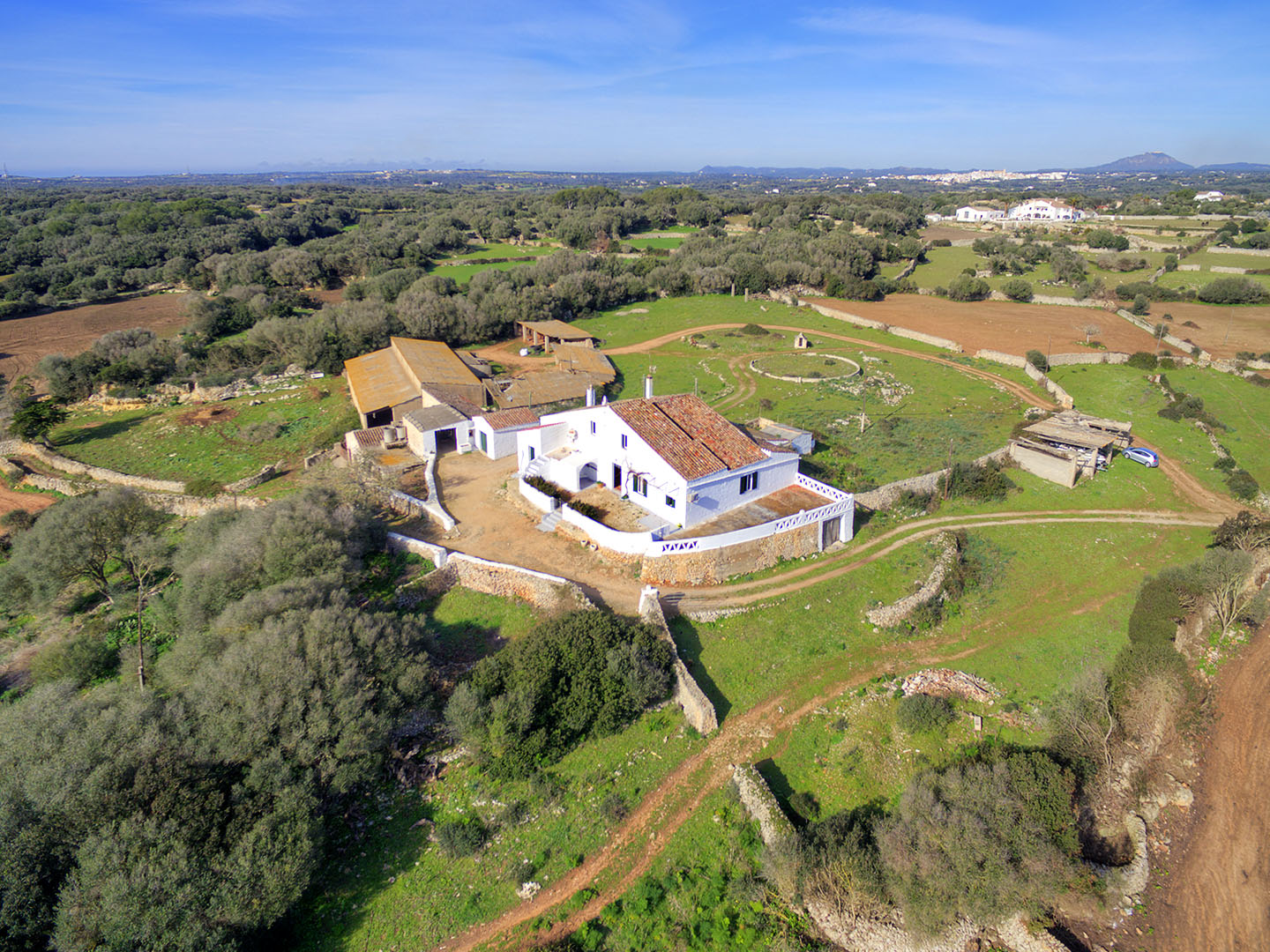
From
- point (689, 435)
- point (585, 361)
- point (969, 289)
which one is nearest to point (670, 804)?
point (689, 435)

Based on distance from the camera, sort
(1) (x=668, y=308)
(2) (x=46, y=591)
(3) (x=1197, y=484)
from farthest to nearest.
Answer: (1) (x=668, y=308) → (3) (x=1197, y=484) → (2) (x=46, y=591)

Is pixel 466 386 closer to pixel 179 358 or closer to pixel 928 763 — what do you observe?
pixel 179 358

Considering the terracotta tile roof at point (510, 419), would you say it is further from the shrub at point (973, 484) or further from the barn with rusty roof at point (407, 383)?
the shrub at point (973, 484)

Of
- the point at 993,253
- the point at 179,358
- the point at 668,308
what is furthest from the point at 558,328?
the point at 993,253

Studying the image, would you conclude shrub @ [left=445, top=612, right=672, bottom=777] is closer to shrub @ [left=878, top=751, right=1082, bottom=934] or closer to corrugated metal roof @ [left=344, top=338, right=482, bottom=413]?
shrub @ [left=878, top=751, right=1082, bottom=934]

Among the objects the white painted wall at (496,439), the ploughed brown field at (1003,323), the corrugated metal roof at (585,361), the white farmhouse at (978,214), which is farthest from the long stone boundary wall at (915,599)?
the white farmhouse at (978,214)
